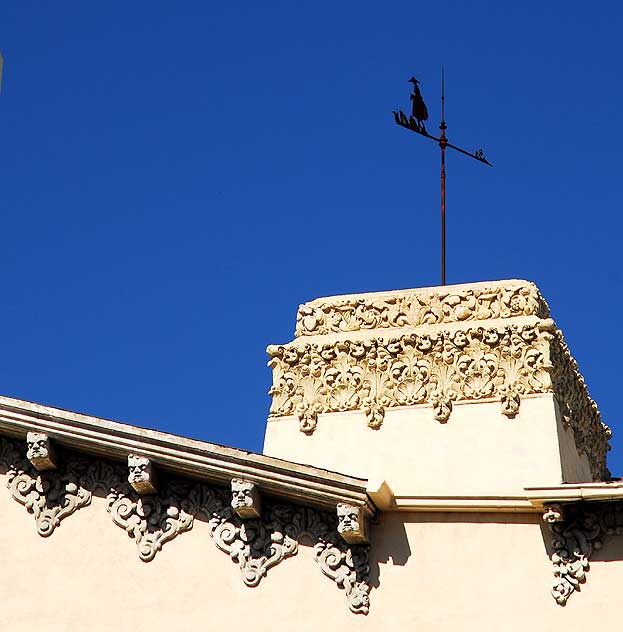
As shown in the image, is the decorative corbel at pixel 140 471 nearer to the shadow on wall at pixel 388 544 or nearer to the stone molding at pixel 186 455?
the stone molding at pixel 186 455

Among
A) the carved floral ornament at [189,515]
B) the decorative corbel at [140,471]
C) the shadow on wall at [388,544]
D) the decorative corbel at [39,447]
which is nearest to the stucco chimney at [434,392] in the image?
the shadow on wall at [388,544]

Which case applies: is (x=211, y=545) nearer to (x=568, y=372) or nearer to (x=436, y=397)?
(x=436, y=397)

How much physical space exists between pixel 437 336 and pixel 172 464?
3320mm

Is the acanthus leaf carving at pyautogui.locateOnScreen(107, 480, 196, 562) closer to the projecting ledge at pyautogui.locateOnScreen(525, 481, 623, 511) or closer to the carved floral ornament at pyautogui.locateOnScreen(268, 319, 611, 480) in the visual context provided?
the carved floral ornament at pyautogui.locateOnScreen(268, 319, 611, 480)

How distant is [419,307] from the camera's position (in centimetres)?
1973

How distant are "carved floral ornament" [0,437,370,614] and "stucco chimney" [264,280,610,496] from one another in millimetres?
1021

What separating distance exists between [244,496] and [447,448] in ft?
7.64

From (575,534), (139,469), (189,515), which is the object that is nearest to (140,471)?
(139,469)

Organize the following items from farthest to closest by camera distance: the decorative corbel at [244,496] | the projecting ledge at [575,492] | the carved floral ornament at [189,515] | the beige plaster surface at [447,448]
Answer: the beige plaster surface at [447,448] → the decorative corbel at [244,496] → the carved floral ornament at [189,515] → the projecting ledge at [575,492]

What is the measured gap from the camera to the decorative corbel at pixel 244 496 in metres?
18.2

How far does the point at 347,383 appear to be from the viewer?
1952 centimetres

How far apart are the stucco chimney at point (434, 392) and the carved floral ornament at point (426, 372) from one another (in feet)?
0.04

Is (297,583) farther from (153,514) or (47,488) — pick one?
(47,488)

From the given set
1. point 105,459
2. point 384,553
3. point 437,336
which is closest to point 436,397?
point 437,336
